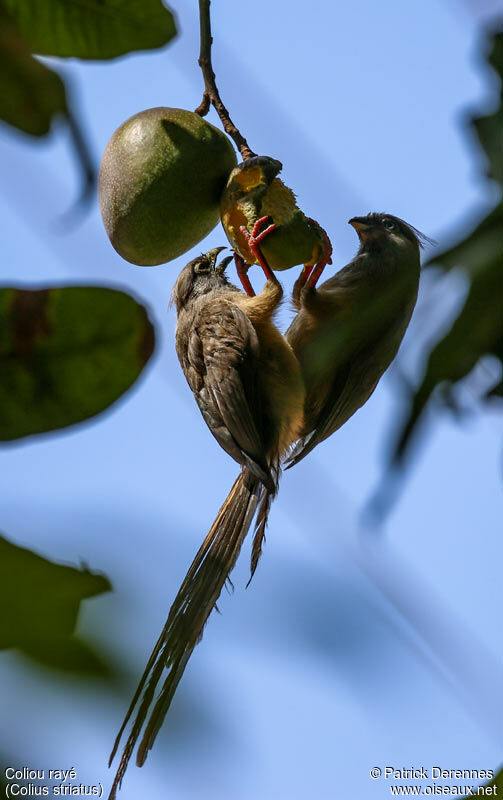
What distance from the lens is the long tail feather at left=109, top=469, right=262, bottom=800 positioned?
2373mm

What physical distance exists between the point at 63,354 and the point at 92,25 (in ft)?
3.38

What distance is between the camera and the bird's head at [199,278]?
149 inches

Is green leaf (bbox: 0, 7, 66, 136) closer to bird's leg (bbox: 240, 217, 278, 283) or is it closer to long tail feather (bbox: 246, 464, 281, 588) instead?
bird's leg (bbox: 240, 217, 278, 283)

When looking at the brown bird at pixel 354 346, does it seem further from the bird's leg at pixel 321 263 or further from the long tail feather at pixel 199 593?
the long tail feather at pixel 199 593

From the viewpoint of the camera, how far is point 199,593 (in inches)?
116

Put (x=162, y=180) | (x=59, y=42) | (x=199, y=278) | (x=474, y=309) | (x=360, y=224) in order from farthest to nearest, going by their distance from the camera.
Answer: (x=199, y=278) < (x=360, y=224) < (x=162, y=180) < (x=59, y=42) < (x=474, y=309)

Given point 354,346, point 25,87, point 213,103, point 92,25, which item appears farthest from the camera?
point 354,346

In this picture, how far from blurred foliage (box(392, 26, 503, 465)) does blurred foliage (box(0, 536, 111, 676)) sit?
13.4 inches

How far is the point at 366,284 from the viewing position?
3365 mm

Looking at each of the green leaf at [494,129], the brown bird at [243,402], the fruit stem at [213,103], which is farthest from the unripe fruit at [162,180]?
the green leaf at [494,129]

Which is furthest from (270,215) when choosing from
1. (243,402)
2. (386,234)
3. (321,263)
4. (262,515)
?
(262,515)

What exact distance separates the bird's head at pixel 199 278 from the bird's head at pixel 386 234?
568 mm

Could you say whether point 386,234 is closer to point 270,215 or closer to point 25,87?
point 270,215

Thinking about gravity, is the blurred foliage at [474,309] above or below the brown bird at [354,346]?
above
